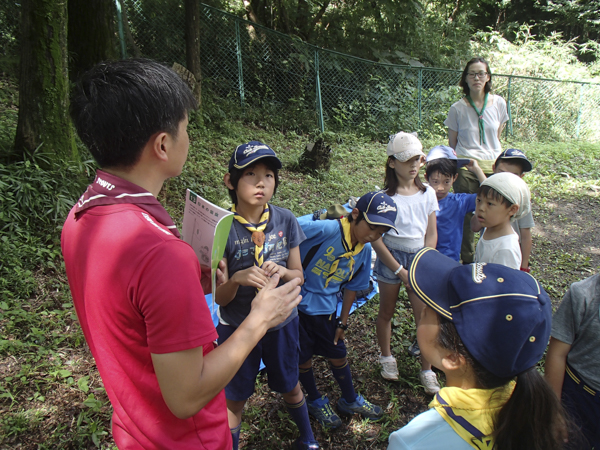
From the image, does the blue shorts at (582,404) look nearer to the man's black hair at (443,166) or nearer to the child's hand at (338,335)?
the child's hand at (338,335)

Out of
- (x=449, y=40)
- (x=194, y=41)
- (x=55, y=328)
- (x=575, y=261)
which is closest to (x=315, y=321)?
(x=55, y=328)

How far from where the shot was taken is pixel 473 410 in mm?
1118

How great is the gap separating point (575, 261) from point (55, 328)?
19.6 feet

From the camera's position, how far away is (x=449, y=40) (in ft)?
45.3

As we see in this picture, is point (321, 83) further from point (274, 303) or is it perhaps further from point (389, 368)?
point (274, 303)

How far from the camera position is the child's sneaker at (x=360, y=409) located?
102 inches

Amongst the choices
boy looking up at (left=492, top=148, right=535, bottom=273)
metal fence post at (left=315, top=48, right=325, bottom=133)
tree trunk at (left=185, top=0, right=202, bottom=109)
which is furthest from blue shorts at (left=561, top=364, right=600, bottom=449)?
metal fence post at (left=315, top=48, right=325, bottom=133)

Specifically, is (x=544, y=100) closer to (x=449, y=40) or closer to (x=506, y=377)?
(x=449, y=40)

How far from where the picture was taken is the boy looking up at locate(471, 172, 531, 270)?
241 centimetres

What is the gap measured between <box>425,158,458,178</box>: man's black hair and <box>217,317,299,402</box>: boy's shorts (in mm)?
1838

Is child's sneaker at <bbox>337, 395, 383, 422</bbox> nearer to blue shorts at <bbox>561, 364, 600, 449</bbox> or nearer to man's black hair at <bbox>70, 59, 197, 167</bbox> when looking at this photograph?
blue shorts at <bbox>561, 364, 600, 449</bbox>

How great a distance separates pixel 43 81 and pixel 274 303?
3.91 metres

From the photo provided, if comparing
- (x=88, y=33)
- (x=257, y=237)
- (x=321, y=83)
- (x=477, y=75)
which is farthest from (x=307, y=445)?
(x=321, y=83)

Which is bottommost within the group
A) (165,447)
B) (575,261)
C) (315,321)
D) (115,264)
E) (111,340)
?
(575,261)
